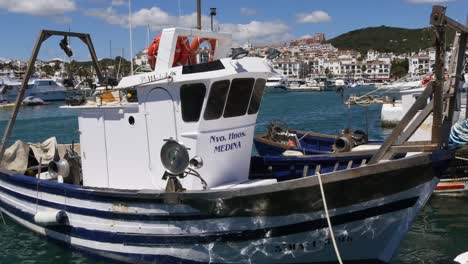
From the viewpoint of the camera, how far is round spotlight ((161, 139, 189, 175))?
7.56 metres

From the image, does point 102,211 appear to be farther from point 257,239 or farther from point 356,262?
point 356,262

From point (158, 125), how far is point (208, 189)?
1.30 m

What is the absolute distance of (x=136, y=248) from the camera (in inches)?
330

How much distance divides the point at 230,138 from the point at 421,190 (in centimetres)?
299

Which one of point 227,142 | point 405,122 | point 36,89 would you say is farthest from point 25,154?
point 36,89

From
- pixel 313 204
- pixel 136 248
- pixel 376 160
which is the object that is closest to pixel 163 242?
pixel 136 248

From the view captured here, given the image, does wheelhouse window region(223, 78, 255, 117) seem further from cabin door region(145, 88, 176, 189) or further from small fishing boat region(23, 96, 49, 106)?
small fishing boat region(23, 96, 49, 106)

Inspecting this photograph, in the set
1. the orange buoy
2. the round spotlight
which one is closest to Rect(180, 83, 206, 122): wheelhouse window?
the round spotlight

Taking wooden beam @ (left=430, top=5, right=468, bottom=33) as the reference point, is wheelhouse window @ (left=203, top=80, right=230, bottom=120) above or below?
below

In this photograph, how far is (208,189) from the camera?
8.07 m

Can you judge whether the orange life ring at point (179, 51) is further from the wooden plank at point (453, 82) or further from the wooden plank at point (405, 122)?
the wooden plank at point (453, 82)

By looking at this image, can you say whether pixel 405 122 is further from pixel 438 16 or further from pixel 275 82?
pixel 275 82

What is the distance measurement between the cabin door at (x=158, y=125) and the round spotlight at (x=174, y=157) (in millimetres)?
499

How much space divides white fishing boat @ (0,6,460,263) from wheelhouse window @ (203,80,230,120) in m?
0.02
